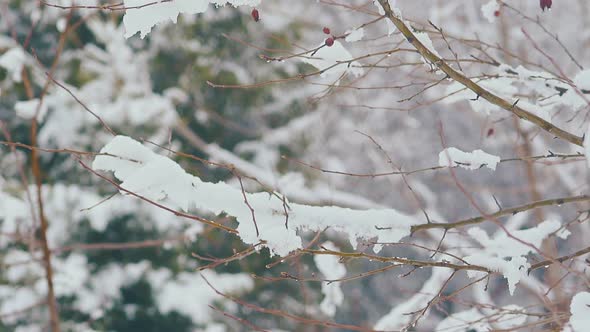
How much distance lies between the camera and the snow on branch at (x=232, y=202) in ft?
6.12

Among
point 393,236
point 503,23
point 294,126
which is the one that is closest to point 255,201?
point 393,236

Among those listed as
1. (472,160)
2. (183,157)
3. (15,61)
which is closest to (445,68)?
(472,160)

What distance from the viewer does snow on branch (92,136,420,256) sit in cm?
187

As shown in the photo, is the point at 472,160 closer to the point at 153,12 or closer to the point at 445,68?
the point at 445,68

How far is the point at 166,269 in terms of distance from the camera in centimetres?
685

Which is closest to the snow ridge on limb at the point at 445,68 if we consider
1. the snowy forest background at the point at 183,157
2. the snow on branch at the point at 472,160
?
the snow on branch at the point at 472,160

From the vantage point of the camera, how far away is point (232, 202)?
1.90 meters

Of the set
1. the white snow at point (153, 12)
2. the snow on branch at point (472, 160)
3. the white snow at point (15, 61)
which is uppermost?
the white snow at point (15, 61)

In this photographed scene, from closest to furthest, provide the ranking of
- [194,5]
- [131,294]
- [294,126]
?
[194,5]
[131,294]
[294,126]

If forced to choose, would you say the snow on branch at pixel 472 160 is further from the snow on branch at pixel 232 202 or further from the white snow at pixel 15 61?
the white snow at pixel 15 61

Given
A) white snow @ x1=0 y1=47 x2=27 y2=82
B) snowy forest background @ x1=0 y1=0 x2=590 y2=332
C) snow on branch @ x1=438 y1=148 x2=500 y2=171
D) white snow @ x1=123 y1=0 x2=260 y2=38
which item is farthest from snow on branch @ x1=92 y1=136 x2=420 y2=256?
white snow @ x1=0 y1=47 x2=27 y2=82

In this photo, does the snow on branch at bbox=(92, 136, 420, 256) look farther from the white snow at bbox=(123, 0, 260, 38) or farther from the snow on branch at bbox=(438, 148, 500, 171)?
the white snow at bbox=(123, 0, 260, 38)

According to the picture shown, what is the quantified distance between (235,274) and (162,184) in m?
5.83

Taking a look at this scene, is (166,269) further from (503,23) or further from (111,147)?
(111,147)
